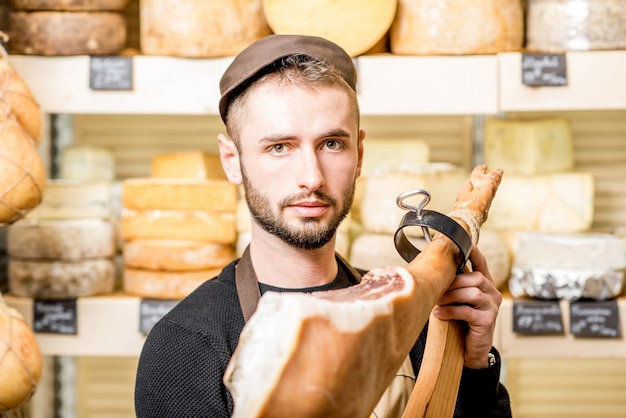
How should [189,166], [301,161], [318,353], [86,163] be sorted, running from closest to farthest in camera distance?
[318,353], [301,161], [189,166], [86,163]

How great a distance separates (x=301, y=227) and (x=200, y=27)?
0.81 metres

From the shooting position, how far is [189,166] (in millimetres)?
1787

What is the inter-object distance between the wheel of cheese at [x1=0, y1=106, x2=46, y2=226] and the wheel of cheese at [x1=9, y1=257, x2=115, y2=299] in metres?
0.35

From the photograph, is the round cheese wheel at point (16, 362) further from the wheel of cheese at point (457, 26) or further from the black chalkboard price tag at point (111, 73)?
the wheel of cheese at point (457, 26)

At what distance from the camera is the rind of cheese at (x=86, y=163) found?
1.90 metres

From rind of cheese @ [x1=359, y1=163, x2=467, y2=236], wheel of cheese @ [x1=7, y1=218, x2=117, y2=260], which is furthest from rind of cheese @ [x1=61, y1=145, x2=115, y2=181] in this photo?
rind of cheese @ [x1=359, y1=163, x2=467, y2=236]

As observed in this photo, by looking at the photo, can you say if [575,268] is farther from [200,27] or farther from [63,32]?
[63,32]

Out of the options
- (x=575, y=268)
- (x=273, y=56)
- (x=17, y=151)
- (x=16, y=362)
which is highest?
(x=273, y=56)

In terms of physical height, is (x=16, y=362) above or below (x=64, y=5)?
below

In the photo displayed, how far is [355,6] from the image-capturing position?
158 centimetres

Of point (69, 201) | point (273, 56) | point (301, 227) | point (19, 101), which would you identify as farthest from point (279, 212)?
point (69, 201)

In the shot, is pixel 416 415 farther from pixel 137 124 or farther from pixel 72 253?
pixel 137 124

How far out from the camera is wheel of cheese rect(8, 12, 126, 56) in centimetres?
163

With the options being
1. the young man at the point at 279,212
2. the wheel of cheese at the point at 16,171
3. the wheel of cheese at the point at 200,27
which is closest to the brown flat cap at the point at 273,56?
the young man at the point at 279,212
